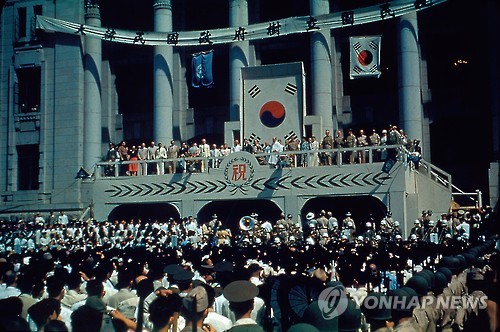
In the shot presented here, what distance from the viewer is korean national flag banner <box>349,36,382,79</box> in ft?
121

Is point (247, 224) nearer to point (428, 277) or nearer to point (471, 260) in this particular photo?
point (471, 260)

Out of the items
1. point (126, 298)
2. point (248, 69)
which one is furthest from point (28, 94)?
point (126, 298)

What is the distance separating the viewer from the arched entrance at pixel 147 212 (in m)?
40.5

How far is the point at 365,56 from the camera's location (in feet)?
122

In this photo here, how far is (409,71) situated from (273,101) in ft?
25.8

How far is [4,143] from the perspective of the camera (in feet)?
150

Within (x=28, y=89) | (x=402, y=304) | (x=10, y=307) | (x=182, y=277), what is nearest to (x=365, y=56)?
(x=28, y=89)

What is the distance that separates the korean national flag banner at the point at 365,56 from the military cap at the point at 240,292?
30306mm

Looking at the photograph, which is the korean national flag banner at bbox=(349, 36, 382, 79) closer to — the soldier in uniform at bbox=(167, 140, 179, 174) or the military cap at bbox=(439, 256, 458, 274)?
the soldier in uniform at bbox=(167, 140, 179, 174)

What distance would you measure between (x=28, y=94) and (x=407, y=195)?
1041 inches

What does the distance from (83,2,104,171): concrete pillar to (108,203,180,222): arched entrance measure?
4555 mm

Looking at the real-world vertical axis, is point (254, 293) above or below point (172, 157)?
below

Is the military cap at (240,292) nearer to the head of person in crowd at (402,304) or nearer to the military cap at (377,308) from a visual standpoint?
the military cap at (377,308)

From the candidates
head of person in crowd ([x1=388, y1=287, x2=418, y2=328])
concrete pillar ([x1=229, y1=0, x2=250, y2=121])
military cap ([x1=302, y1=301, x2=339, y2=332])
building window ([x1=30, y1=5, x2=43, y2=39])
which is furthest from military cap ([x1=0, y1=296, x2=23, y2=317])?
building window ([x1=30, y1=5, x2=43, y2=39])
